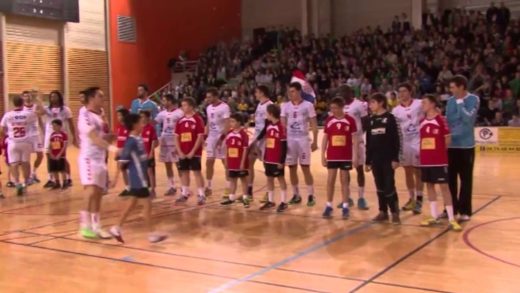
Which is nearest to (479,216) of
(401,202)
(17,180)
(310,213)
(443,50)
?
(401,202)

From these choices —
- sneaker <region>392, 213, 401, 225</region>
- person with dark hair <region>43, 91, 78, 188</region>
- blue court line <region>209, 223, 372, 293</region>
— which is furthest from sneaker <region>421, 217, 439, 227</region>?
person with dark hair <region>43, 91, 78, 188</region>

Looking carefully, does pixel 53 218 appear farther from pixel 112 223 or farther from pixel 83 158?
pixel 83 158

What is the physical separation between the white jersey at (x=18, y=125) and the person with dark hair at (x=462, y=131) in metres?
7.05

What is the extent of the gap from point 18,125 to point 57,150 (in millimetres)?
851

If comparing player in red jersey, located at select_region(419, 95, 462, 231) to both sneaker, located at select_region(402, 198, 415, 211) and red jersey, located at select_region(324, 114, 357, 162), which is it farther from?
sneaker, located at select_region(402, 198, 415, 211)

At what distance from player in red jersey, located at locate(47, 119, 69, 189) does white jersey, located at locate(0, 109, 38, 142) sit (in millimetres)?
537

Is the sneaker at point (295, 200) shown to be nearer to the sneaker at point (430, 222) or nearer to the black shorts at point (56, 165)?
the sneaker at point (430, 222)

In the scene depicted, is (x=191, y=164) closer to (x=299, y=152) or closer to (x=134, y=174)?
(x=299, y=152)

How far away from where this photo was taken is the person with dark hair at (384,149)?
23.0ft

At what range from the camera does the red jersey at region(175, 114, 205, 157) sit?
8.66 meters

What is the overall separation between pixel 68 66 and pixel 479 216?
18.2 metres

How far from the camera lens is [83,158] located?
6512mm

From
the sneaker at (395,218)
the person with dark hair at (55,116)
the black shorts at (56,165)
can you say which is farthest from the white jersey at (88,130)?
the black shorts at (56,165)

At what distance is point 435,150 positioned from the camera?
22.1 ft
